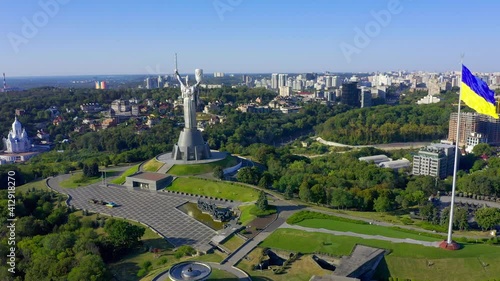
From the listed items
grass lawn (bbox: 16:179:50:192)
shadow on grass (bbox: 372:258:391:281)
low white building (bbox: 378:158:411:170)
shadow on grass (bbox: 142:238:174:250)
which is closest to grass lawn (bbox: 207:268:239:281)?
shadow on grass (bbox: 142:238:174:250)

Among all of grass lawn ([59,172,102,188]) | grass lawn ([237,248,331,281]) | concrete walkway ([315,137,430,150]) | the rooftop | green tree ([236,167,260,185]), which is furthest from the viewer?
concrete walkway ([315,137,430,150])

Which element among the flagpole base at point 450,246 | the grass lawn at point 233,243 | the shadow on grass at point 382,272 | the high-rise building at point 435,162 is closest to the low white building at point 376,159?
the high-rise building at point 435,162

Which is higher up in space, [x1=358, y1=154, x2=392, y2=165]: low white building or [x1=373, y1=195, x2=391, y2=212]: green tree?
[x1=373, y1=195, x2=391, y2=212]: green tree

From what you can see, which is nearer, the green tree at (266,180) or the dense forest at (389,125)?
the green tree at (266,180)

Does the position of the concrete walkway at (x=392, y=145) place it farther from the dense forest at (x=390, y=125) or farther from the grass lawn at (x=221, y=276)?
the grass lawn at (x=221, y=276)

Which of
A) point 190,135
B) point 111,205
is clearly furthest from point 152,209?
point 190,135

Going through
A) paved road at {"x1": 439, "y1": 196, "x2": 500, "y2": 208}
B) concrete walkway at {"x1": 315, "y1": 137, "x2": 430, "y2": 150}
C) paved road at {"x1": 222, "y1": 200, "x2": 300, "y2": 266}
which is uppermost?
paved road at {"x1": 222, "y1": 200, "x2": 300, "y2": 266}

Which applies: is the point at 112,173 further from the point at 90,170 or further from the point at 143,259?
the point at 143,259

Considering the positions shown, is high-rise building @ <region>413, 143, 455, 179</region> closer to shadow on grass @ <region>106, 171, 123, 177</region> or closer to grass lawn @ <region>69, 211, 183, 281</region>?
grass lawn @ <region>69, 211, 183, 281</region>
